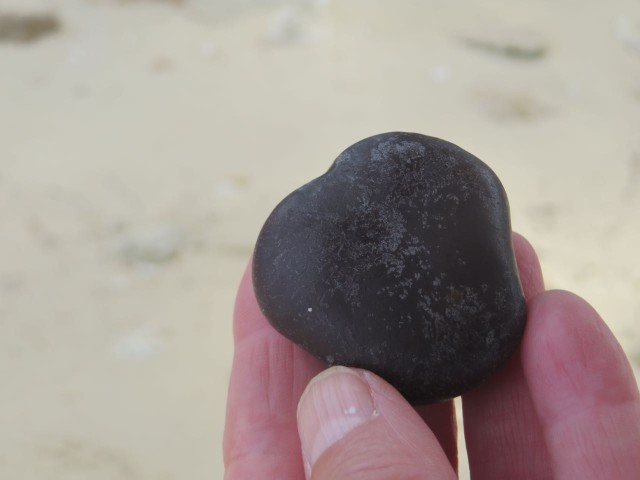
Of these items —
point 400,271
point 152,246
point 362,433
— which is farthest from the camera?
point 152,246

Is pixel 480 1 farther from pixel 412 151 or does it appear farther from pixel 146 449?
pixel 146 449

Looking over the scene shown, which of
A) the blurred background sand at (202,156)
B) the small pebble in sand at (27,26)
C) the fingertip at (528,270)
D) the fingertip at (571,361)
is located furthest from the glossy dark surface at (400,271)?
the small pebble in sand at (27,26)

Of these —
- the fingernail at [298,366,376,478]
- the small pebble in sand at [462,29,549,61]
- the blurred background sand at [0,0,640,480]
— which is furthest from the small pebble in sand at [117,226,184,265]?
the small pebble in sand at [462,29,549,61]

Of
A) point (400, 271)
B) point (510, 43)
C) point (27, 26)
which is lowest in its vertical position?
point (27, 26)

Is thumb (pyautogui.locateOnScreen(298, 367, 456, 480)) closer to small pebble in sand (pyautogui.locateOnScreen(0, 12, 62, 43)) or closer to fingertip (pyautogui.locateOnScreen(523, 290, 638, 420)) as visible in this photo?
fingertip (pyautogui.locateOnScreen(523, 290, 638, 420))

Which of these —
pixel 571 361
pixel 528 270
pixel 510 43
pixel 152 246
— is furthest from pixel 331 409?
pixel 510 43

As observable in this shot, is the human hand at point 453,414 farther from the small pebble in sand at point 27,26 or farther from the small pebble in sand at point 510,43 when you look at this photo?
the small pebble in sand at point 27,26

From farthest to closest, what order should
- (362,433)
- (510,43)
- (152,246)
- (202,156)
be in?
(510,43)
(202,156)
(152,246)
(362,433)

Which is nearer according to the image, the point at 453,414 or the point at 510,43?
the point at 453,414

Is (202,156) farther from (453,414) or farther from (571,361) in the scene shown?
(571,361)
